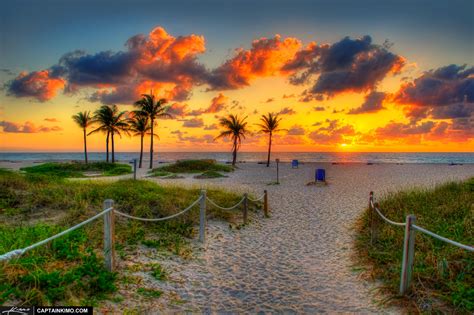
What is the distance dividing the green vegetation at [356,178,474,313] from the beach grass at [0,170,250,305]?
406 cm

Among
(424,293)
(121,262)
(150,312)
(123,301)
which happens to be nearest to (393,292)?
(424,293)

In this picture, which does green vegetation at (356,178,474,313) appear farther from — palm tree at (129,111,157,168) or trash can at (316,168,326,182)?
palm tree at (129,111,157,168)

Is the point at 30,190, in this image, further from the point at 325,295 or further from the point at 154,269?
the point at 325,295

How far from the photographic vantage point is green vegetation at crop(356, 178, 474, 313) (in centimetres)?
470

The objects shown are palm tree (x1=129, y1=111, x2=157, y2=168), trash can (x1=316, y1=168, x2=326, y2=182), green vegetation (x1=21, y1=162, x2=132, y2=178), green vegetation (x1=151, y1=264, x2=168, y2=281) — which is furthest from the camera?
palm tree (x1=129, y1=111, x2=157, y2=168)

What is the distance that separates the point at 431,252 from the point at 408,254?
1278 mm

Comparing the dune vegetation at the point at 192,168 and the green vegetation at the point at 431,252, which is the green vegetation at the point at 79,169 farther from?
the green vegetation at the point at 431,252

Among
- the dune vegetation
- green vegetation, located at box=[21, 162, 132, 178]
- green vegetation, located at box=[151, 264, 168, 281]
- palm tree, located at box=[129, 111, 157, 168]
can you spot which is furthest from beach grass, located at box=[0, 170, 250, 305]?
palm tree, located at box=[129, 111, 157, 168]

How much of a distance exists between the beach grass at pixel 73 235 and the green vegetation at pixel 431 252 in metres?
4.06

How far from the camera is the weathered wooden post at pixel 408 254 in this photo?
4875 mm

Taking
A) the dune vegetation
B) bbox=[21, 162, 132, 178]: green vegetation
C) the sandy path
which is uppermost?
the sandy path

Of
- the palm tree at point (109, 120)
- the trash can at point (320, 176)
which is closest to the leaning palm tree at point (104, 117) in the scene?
the palm tree at point (109, 120)

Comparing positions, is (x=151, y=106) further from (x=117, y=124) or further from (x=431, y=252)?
(x=431, y=252)

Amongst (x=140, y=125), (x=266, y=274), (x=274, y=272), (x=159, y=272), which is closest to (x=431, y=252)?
(x=274, y=272)
